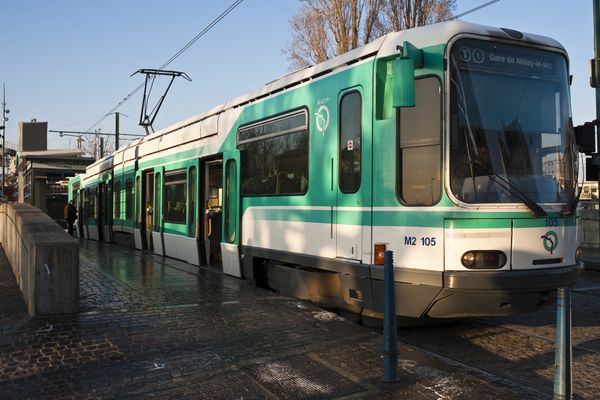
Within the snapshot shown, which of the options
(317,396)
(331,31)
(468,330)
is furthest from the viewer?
(331,31)

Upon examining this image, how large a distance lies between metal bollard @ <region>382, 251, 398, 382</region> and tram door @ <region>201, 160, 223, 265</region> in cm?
660

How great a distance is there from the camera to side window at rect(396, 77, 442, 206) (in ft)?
17.6

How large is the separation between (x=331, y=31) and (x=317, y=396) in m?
25.1

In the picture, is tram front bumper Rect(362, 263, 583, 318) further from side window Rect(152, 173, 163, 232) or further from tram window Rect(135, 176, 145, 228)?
tram window Rect(135, 176, 145, 228)

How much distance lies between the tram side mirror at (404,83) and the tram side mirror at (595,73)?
10.5m

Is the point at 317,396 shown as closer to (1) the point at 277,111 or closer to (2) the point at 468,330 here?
(2) the point at 468,330

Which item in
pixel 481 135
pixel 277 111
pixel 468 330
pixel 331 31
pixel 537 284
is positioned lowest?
pixel 468 330

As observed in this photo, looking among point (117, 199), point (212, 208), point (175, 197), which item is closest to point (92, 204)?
point (117, 199)

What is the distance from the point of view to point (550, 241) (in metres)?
5.50

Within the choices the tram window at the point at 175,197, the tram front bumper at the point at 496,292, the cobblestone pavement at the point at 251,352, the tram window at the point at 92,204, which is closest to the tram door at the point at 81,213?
the tram window at the point at 92,204

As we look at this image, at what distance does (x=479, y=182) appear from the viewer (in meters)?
5.30

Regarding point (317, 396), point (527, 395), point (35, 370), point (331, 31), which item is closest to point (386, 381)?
point (317, 396)

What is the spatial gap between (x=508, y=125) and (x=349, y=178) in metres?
1.76

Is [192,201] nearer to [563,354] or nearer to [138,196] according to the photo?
[138,196]
